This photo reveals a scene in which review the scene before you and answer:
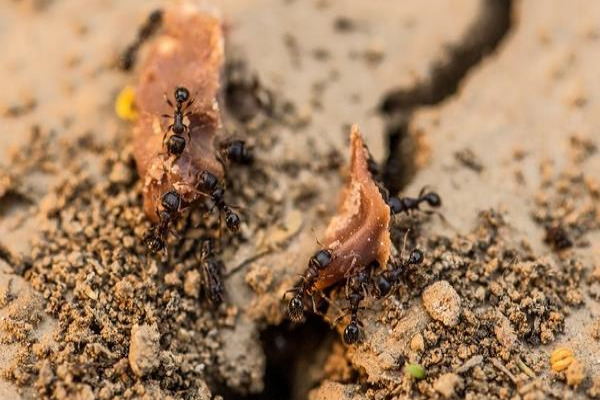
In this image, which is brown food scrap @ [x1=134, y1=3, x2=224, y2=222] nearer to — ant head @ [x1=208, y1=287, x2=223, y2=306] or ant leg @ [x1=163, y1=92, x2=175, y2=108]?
ant leg @ [x1=163, y1=92, x2=175, y2=108]

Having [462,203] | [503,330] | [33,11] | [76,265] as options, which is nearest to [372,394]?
[503,330]

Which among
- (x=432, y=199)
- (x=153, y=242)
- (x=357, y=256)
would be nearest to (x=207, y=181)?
(x=153, y=242)

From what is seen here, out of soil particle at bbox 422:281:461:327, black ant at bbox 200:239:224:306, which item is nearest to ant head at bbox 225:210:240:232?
black ant at bbox 200:239:224:306

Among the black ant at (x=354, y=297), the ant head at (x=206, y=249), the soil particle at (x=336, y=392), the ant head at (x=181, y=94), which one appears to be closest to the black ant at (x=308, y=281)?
the black ant at (x=354, y=297)

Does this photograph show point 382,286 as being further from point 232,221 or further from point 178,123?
point 178,123

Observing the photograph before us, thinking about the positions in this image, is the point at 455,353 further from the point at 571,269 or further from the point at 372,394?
the point at 571,269

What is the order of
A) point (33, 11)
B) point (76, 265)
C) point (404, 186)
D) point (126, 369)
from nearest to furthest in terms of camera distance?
point (126, 369) < point (76, 265) < point (404, 186) < point (33, 11)

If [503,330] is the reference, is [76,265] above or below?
above
